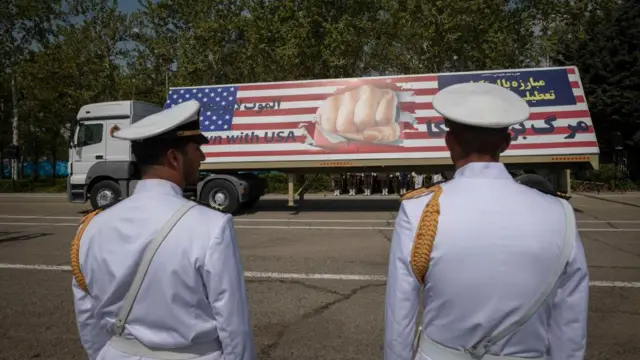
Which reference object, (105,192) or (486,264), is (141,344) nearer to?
(486,264)

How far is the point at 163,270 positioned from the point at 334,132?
11152 mm

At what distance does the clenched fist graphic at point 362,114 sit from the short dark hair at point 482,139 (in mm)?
10815

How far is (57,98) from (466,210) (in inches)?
1404

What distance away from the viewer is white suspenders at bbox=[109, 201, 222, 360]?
1.66m

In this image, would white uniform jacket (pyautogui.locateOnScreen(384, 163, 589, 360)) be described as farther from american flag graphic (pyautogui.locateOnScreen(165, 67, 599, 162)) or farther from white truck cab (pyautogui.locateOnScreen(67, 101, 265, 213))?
white truck cab (pyautogui.locateOnScreen(67, 101, 265, 213))

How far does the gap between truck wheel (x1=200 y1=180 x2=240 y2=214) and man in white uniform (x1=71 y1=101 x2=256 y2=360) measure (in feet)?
36.3

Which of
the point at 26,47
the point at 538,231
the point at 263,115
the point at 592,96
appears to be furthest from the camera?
the point at 26,47

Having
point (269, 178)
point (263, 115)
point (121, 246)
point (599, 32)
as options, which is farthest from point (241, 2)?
point (121, 246)

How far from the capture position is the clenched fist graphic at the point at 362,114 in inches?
489

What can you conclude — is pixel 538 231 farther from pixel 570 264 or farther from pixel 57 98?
pixel 57 98

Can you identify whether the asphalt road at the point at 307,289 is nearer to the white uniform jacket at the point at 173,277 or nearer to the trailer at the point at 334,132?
the trailer at the point at 334,132

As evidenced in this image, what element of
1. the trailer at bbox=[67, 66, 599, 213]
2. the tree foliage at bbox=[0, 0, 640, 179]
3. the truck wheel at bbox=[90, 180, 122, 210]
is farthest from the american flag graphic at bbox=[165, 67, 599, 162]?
the tree foliage at bbox=[0, 0, 640, 179]

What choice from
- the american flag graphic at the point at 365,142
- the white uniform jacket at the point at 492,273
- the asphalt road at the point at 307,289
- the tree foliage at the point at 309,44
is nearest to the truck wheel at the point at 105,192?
the asphalt road at the point at 307,289

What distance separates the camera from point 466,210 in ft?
A: 5.24
